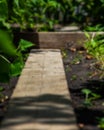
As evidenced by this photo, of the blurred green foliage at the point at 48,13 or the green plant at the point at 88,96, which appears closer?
the green plant at the point at 88,96

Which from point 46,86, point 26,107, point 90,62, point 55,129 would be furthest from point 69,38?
point 55,129

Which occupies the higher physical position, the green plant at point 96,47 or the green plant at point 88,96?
the green plant at point 96,47

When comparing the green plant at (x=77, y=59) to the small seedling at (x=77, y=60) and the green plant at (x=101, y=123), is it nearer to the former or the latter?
the small seedling at (x=77, y=60)

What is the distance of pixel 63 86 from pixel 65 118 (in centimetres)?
90

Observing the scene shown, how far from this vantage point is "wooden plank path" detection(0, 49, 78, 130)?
2771mm

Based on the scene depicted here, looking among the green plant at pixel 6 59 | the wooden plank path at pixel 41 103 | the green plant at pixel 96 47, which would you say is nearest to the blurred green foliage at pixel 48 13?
the green plant at pixel 6 59

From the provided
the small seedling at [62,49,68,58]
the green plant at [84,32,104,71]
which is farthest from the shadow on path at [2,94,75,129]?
the small seedling at [62,49,68,58]

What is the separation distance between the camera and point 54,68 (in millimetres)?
4773

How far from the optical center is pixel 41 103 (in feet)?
10.6

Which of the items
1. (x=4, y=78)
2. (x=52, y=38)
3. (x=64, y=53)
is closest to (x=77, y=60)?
(x=64, y=53)

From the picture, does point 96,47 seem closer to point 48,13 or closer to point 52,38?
point 52,38

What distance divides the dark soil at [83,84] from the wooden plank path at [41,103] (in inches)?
6.6

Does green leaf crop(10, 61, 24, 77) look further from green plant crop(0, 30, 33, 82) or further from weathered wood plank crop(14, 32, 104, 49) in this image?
weathered wood plank crop(14, 32, 104, 49)

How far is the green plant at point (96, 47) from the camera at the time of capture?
552 cm
